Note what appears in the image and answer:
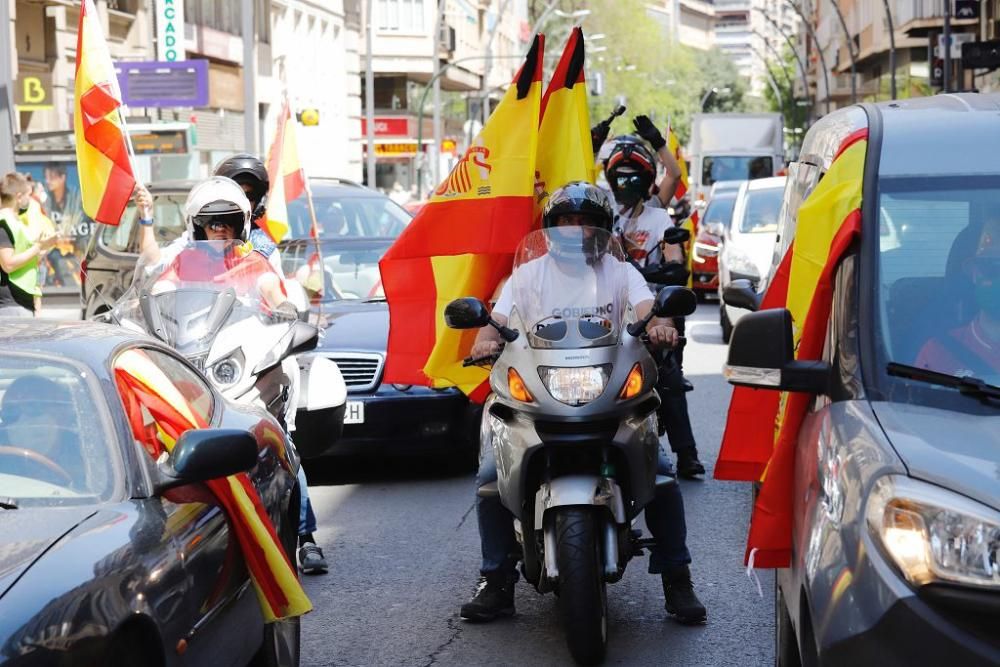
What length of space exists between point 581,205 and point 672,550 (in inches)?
52.9

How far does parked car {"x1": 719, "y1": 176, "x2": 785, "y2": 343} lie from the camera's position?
1903cm

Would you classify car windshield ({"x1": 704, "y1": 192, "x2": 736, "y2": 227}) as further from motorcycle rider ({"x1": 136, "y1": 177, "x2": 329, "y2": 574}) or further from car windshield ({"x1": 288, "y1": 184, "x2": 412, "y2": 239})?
motorcycle rider ({"x1": 136, "y1": 177, "x2": 329, "y2": 574})

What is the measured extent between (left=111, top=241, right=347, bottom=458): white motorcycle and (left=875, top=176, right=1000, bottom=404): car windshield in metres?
3.10

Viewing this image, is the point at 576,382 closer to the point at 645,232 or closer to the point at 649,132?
the point at 645,232

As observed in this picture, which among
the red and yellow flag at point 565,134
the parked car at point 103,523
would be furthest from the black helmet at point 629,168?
the parked car at point 103,523

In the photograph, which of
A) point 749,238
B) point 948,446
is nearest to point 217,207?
point 948,446

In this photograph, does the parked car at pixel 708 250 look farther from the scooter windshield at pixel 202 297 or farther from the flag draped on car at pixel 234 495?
the flag draped on car at pixel 234 495

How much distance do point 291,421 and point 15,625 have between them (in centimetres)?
424

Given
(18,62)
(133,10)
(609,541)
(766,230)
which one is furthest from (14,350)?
(133,10)

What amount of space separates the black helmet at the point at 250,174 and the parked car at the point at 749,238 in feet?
32.6

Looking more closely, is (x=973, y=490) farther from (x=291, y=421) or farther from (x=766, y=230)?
(x=766, y=230)

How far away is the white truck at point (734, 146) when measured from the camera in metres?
47.2

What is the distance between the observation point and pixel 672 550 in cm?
665

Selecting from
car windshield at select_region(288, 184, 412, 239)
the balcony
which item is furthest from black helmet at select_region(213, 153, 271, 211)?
the balcony
